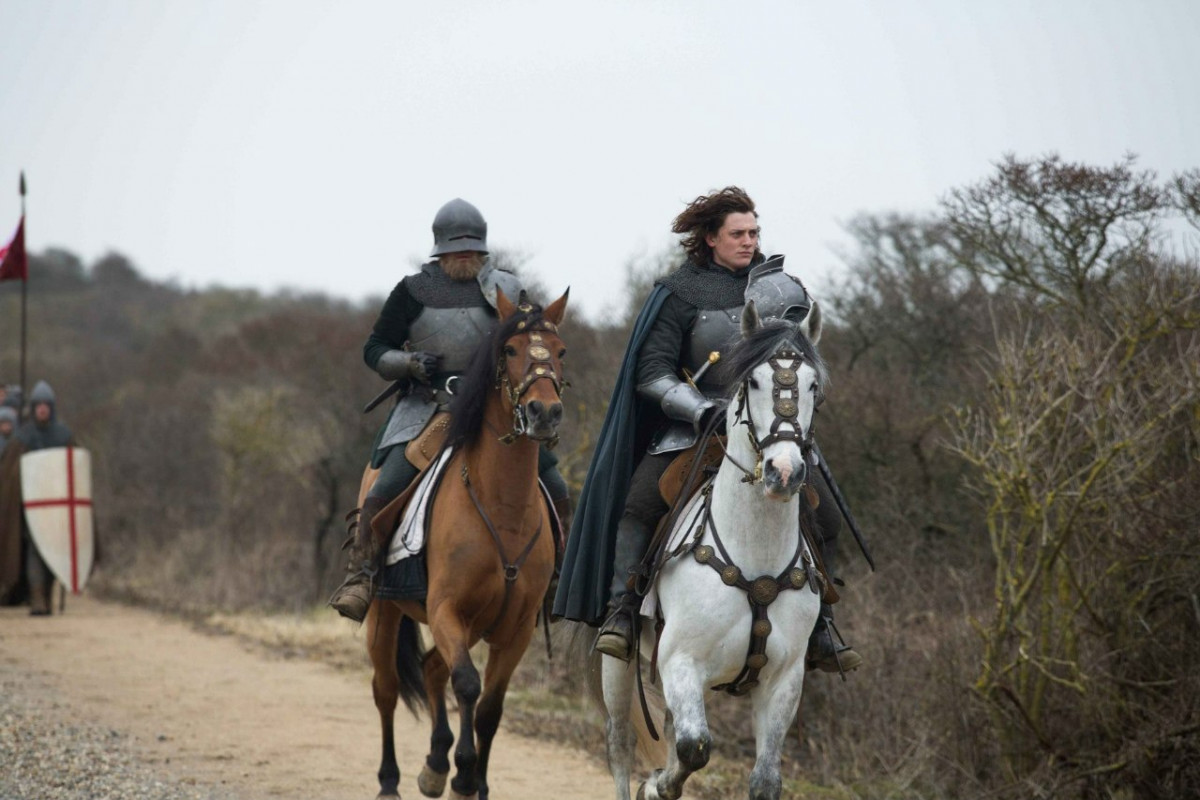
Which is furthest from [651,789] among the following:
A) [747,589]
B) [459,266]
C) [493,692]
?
[459,266]

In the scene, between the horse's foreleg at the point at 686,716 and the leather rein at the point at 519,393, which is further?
the leather rein at the point at 519,393

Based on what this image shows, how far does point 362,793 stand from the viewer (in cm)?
897

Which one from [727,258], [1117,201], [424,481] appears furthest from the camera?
[1117,201]

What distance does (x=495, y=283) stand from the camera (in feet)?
28.1

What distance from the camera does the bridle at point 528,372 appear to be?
24.3 feet

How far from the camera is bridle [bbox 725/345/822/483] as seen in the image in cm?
553

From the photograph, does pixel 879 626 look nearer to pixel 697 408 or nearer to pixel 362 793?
pixel 362 793

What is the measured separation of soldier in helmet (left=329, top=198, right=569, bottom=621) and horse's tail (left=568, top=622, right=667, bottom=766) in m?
1.46

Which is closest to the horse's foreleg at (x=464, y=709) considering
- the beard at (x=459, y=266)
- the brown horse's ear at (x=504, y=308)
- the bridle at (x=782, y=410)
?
the brown horse's ear at (x=504, y=308)

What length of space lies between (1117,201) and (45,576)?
1389 centimetres

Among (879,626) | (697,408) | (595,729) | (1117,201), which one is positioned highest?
(1117,201)

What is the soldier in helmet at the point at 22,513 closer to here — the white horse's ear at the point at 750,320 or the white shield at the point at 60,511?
the white shield at the point at 60,511

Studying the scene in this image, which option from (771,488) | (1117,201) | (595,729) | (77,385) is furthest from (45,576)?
(77,385)

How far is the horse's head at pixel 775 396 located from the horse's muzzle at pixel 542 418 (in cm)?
141
